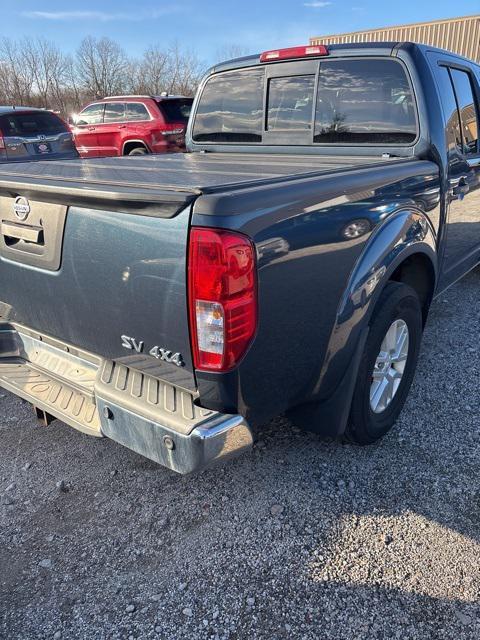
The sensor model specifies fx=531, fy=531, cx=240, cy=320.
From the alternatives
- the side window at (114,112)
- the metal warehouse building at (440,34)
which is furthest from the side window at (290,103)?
the metal warehouse building at (440,34)

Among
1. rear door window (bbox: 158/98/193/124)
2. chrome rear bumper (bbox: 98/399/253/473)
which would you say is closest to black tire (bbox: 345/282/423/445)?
chrome rear bumper (bbox: 98/399/253/473)

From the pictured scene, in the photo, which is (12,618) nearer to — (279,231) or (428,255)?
(279,231)

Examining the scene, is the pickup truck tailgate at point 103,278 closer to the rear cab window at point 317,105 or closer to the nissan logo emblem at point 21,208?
the nissan logo emblem at point 21,208

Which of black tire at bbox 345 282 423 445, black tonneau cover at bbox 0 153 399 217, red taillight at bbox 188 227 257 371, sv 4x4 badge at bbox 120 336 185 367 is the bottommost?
black tire at bbox 345 282 423 445

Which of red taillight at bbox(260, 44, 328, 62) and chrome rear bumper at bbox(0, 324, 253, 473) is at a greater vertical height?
red taillight at bbox(260, 44, 328, 62)

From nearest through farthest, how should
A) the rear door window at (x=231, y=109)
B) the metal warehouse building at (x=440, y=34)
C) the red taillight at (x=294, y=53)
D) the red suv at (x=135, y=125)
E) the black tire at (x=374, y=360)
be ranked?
the black tire at (x=374, y=360) → the red taillight at (x=294, y=53) → the rear door window at (x=231, y=109) → the red suv at (x=135, y=125) → the metal warehouse building at (x=440, y=34)

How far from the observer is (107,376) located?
215 cm

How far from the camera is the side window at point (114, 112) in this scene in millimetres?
12325

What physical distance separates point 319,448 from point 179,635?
4.17ft

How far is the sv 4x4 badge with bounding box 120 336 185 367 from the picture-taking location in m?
1.91

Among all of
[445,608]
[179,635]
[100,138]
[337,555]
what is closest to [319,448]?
[337,555]

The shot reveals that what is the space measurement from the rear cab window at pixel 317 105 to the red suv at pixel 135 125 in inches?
311

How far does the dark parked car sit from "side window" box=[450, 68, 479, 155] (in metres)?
6.58

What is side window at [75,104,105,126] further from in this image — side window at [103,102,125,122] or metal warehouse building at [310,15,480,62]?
metal warehouse building at [310,15,480,62]
